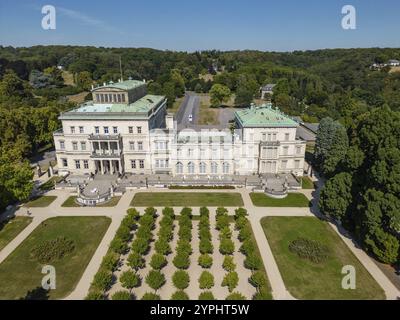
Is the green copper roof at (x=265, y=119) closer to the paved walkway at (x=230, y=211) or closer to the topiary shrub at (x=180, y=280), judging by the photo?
the paved walkway at (x=230, y=211)

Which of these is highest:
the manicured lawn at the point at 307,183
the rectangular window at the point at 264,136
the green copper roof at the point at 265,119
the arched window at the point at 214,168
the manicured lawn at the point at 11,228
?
the green copper roof at the point at 265,119

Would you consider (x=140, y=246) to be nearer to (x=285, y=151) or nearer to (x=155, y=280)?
(x=155, y=280)

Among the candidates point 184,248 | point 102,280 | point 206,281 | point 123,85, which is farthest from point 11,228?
point 123,85

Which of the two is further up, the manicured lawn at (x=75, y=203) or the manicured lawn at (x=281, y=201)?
the manicured lawn at (x=75, y=203)

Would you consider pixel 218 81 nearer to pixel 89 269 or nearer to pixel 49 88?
pixel 49 88

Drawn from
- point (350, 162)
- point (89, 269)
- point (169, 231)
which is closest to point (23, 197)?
point (89, 269)

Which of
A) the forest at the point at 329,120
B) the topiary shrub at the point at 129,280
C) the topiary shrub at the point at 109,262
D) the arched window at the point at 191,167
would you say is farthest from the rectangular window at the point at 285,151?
the topiary shrub at the point at 129,280
